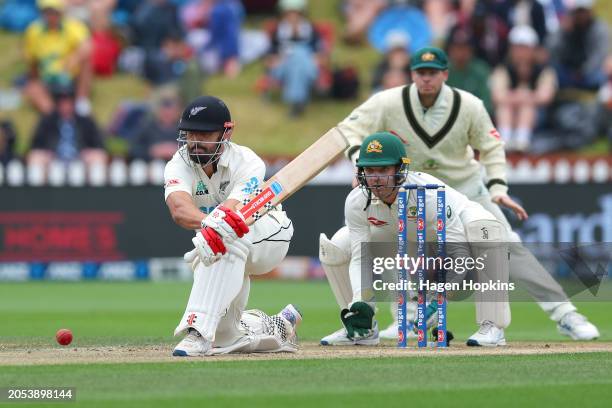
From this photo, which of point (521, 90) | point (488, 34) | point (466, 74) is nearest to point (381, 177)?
point (466, 74)

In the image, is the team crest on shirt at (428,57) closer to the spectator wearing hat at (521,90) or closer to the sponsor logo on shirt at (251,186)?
the sponsor logo on shirt at (251,186)

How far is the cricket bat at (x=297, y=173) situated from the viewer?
7281 millimetres

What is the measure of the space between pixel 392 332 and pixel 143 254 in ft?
24.0

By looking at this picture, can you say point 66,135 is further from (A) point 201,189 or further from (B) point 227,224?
(B) point 227,224

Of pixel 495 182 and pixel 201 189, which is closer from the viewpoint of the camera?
pixel 201 189

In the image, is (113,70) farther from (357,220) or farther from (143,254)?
(357,220)

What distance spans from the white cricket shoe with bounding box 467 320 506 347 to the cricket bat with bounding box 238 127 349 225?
1407 mm

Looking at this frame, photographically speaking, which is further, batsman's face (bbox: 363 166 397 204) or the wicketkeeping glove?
batsman's face (bbox: 363 166 397 204)

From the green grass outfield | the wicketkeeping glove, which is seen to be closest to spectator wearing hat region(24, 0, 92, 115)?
the green grass outfield

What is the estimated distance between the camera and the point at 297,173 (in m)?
Result: 7.41

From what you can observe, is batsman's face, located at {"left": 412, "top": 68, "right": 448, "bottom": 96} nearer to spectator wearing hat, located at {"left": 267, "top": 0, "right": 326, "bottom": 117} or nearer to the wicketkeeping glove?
the wicketkeeping glove

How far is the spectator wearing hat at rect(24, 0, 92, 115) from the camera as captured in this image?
1777 centimetres

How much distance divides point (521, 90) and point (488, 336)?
962 centimetres

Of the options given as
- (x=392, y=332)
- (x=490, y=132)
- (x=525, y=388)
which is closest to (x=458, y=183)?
(x=490, y=132)
